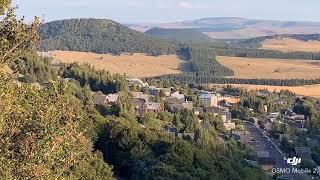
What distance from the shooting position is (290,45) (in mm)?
184375

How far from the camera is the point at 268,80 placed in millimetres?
104938

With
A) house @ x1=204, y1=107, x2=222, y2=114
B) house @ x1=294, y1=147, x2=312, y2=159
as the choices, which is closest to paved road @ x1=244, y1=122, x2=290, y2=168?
house @ x1=294, y1=147, x2=312, y2=159

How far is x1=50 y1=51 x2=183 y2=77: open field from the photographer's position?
114 meters

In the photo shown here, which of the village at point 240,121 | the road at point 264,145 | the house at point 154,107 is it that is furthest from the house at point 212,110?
the house at point 154,107

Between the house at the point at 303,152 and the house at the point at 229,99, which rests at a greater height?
the house at the point at 303,152

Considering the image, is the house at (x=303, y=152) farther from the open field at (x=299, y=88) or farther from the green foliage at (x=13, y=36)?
the open field at (x=299, y=88)

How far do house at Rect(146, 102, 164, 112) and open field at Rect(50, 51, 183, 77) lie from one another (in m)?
54.5

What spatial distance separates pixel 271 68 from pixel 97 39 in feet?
163

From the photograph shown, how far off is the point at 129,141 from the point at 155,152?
1.53 m

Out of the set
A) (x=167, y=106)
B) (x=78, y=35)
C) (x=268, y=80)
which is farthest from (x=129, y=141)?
(x=78, y=35)

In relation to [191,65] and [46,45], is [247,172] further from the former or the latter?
[46,45]

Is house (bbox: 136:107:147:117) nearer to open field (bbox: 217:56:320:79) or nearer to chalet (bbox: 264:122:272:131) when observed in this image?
chalet (bbox: 264:122:272:131)

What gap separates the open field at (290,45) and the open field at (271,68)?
36.5 metres

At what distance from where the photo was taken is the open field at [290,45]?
17475 cm
